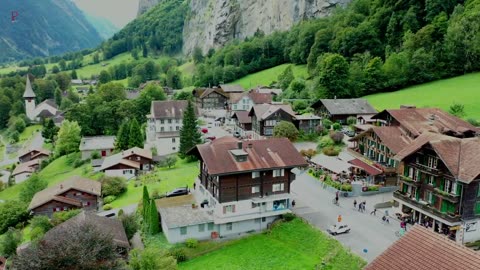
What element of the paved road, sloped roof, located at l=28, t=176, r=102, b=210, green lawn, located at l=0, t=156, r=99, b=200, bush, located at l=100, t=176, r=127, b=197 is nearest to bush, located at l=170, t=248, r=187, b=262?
the paved road

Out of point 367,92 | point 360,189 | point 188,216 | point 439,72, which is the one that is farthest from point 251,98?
point 188,216

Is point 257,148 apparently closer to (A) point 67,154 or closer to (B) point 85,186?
(B) point 85,186

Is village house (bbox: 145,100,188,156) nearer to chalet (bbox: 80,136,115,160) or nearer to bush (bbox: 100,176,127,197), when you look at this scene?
chalet (bbox: 80,136,115,160)

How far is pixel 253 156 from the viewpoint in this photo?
1654 inches

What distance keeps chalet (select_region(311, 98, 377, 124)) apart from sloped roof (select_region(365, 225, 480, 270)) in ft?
197

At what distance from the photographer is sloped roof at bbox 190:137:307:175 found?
40.1 m

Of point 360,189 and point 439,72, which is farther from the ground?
point 439,72

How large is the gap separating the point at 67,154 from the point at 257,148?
198 feet

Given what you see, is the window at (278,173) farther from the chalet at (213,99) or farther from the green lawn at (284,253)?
the chalet at (213,99)

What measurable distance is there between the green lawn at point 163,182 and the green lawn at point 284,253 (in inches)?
647

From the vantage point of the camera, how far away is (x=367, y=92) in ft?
317

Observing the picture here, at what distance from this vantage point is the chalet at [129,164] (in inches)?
2653

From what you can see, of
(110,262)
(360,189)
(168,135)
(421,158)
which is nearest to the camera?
(110,262)

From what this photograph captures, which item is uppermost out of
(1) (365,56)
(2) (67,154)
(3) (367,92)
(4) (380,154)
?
(1) (365,56)
